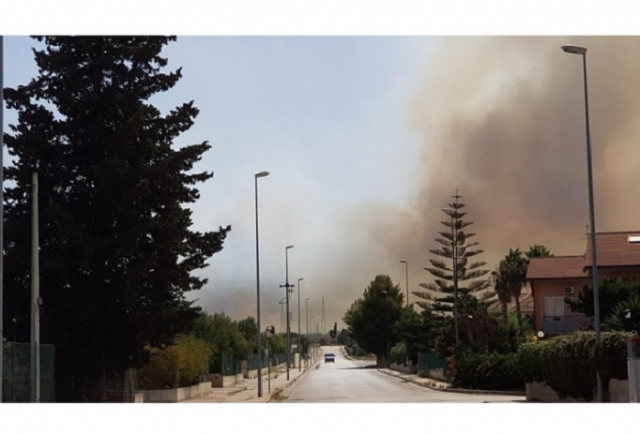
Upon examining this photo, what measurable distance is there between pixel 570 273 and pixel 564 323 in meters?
4.60

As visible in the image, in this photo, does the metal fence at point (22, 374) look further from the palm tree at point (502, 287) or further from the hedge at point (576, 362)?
the palm tree at point (502, 287)

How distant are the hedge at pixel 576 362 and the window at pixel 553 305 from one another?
757 inches

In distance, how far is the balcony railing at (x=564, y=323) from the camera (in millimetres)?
46375

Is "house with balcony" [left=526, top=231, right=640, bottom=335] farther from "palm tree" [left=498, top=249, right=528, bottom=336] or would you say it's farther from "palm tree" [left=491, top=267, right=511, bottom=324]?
"palm tree" [left=491, top=267, right=511, bottom=324]

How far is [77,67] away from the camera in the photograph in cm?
3484

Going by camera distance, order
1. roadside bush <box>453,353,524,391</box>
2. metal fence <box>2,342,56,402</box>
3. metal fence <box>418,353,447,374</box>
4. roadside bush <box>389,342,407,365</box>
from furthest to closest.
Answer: roadside bush <box>389,342,407,365</box> → metal fence <box>418,353,447,374</box> → roadside bush <box>453,353,524,391</box> → metal fence <box>2,342,56,402</box>

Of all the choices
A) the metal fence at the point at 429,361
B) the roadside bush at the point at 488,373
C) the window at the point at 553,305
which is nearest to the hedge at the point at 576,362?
the roadside bush at the point at 488,373

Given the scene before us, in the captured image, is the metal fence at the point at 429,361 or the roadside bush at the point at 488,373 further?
the metal fence at the point at 429,361

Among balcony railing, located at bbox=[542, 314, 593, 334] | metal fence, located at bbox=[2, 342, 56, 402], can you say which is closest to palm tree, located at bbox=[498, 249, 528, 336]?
balcony railing, located at bbox=[542, 314, 593, 334]

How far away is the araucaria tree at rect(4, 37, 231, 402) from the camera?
3291 centimetres

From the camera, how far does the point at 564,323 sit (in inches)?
1939

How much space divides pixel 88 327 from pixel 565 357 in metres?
15.2

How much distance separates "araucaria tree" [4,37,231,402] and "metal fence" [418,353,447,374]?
25781 millimetres
